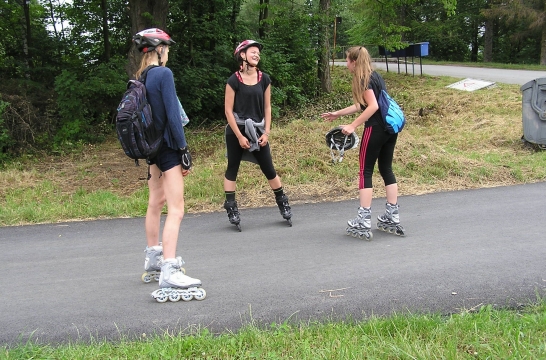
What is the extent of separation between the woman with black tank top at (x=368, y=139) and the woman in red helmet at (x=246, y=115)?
80 cm

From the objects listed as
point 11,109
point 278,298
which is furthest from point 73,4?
point 278,298

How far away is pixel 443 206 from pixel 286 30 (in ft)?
32.0

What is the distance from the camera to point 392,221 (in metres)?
5.23

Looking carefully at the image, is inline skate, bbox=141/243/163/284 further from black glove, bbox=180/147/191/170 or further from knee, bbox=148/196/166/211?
black glove, bbox=180/147/191/170

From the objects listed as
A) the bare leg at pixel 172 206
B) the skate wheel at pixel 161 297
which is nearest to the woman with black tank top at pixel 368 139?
the bare leg at pixel 172 206

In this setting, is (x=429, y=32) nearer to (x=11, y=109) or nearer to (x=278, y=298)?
(x=11, y=109)

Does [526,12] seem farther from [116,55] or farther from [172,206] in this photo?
[172,206]

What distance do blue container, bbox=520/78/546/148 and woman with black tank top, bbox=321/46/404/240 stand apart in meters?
5.28

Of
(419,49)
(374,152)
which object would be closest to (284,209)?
(374,152)

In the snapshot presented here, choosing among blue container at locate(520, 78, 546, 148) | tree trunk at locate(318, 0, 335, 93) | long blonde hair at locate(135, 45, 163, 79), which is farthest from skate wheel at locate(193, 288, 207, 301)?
tree trunk at locate(318, 0, 335, 93)

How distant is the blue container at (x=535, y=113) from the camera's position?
29.7 ft

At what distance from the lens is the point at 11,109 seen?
37.0 ft

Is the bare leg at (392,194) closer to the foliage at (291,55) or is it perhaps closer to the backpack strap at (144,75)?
the backpack strap at (144,75)

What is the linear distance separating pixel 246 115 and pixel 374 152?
57.1 inches
